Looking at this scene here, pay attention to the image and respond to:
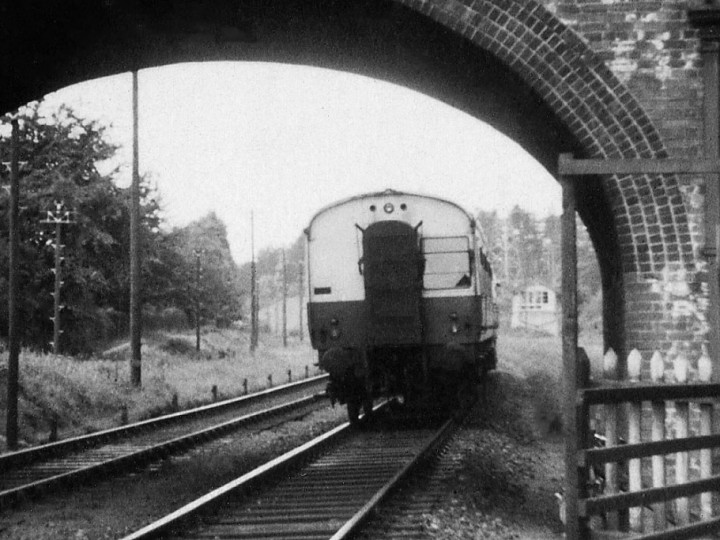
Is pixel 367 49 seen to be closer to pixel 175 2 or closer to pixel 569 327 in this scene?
pixel 175 2

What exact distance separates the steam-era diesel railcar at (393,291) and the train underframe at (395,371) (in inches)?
0.6

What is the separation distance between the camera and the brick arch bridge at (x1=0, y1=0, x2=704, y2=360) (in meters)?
7.41

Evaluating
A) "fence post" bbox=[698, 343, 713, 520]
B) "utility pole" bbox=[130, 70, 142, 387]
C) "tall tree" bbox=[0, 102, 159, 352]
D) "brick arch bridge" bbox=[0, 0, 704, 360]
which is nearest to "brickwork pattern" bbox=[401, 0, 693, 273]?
"brick arch bridge" bbox=[0, 0, 704, 360]

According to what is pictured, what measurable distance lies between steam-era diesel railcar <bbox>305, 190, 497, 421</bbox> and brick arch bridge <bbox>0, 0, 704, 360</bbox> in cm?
418

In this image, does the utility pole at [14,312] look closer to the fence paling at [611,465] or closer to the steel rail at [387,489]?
the steel rail at [387,489]

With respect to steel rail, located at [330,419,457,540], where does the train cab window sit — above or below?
above

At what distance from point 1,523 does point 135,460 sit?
3.09m

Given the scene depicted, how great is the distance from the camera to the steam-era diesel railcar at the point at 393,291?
13.1 m

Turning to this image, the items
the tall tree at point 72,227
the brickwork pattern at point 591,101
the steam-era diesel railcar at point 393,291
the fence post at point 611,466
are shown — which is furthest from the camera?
the tall tree at point 72,227

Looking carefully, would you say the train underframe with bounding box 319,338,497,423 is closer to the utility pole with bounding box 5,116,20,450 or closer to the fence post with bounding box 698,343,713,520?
the utility pole with bounding box 5,116,20,450

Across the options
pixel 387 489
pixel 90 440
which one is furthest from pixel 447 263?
pixel 90 440

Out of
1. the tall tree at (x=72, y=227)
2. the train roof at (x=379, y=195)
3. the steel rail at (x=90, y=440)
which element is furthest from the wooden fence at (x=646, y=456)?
the tall tree at (x=72, y=227)

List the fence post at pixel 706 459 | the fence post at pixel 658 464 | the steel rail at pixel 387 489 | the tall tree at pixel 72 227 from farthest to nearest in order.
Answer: the tall tree at pixel 72 227 < the steel rail at pixel 387 489 < the fence post at pixel 706 459 < the fence post at pixel 658 464

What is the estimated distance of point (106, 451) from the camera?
12.1m
